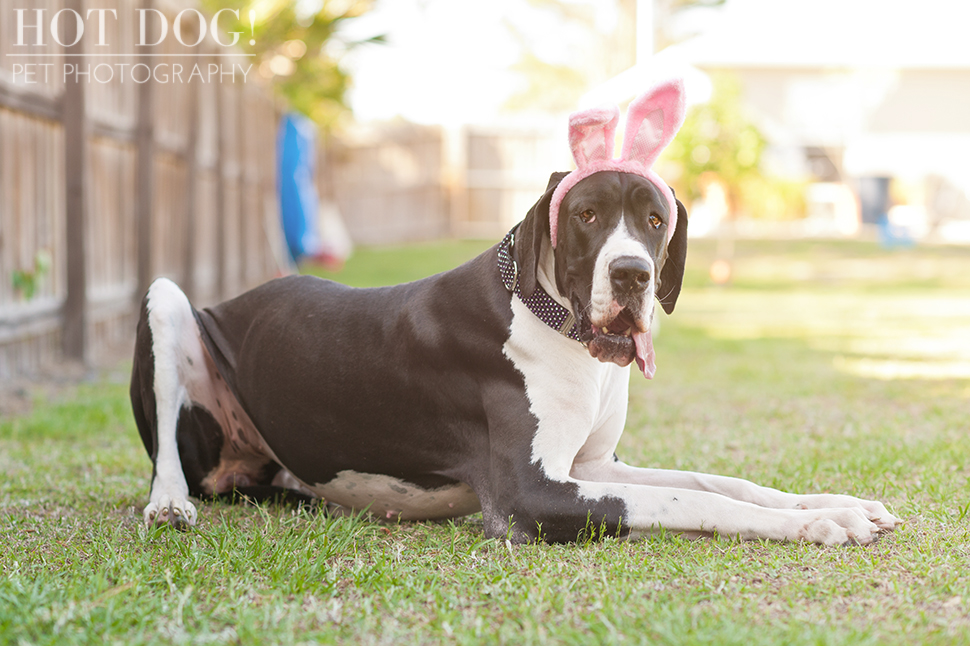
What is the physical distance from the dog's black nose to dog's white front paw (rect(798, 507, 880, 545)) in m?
0.85

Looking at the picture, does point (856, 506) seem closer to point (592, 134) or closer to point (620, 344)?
point (620, 344)

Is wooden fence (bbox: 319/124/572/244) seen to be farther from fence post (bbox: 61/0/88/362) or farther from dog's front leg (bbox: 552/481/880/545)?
dog's front leg (bbox: 552/481/880/545)

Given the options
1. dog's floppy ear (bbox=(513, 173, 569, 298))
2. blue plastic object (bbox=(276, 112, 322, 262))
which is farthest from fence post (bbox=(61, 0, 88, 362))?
blue plastic object (bbox=(276, 112, 322, 262))

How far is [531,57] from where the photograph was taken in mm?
30391

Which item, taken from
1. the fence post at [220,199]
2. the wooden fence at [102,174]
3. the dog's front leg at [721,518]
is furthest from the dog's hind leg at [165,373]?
the fence post at [220,199]

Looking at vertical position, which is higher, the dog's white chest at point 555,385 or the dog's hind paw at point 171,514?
the dog's white chest at point 555,385

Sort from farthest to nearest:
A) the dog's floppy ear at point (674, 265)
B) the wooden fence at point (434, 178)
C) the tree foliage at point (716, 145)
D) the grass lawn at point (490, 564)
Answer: the wooden fence at point (434, 178)
the tree foliage at point (716, 145)
the dog's floppy ear at point (674, 265)
the grass lawn at point (490, 564)

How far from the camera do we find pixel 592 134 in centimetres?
289

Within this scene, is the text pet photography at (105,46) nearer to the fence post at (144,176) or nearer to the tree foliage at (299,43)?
the fence post at (144,176)

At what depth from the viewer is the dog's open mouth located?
2752 mm

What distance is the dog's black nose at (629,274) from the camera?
2639mm

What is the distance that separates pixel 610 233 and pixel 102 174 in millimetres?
5601

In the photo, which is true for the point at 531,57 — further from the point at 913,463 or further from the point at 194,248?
the point at 913,463

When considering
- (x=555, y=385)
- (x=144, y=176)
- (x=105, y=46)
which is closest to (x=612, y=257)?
(x=555, y=385)
